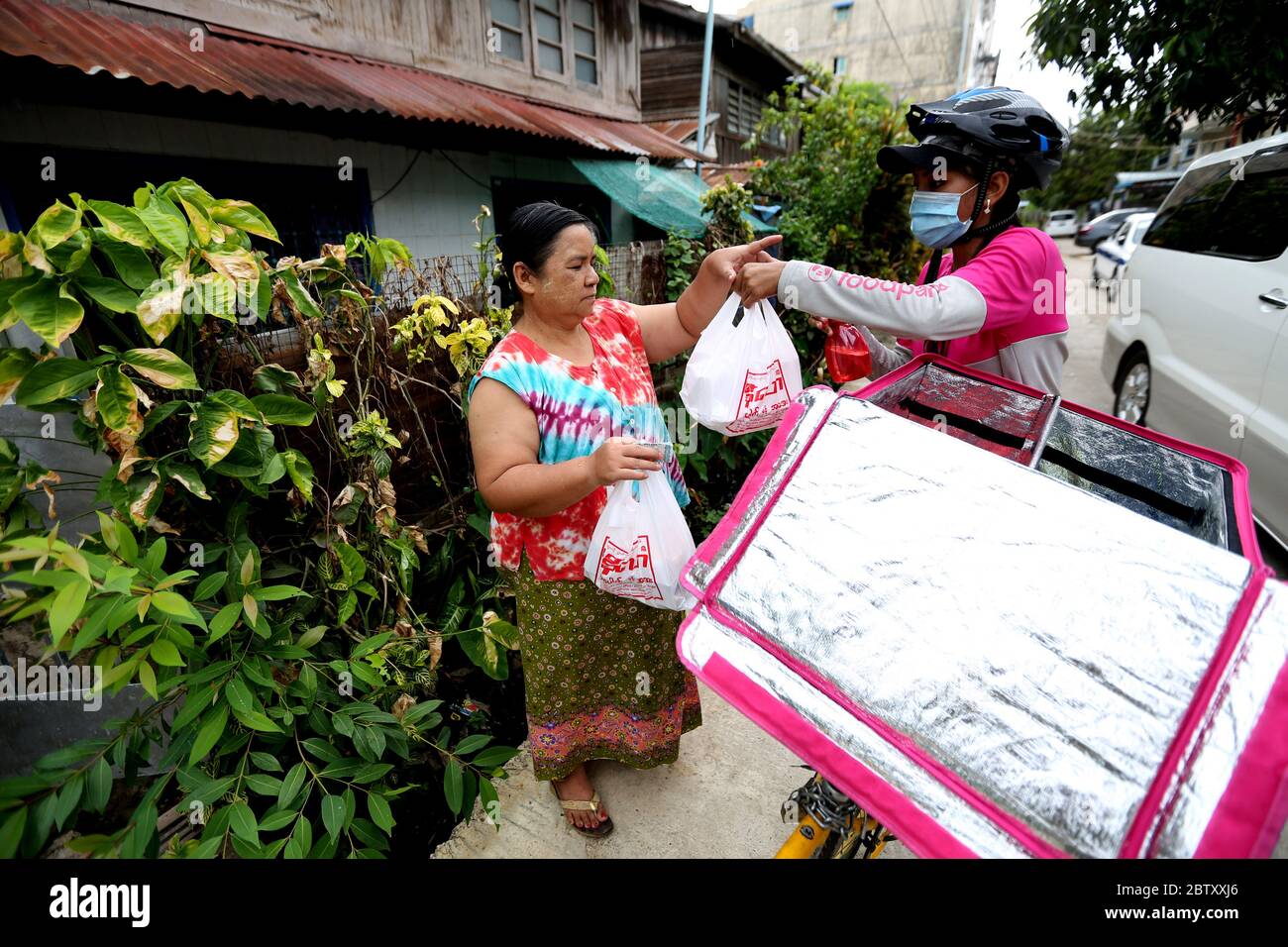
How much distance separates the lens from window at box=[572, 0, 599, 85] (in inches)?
321

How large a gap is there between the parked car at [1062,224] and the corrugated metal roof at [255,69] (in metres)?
26.1

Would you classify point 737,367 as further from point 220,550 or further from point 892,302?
point 220,550

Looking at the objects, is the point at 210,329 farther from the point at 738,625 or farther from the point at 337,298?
the point at 738,625

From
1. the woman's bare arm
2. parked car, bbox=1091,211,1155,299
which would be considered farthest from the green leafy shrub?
parked car, bbox=1091,211,1155,299

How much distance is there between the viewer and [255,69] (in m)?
4.09

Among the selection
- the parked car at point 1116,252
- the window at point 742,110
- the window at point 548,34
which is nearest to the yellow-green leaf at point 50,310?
the window at point 548,34

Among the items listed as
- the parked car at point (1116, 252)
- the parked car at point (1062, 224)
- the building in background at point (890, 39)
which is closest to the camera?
the parked car at point (1116, 252)

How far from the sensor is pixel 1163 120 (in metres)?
A: 5.33

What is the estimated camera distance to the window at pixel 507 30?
6.92 m

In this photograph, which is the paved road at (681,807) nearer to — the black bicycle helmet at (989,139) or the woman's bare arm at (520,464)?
the woman's bare arm at (520,464)

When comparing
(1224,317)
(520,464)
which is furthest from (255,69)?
(1224,317)

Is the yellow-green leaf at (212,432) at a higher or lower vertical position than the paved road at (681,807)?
higher
